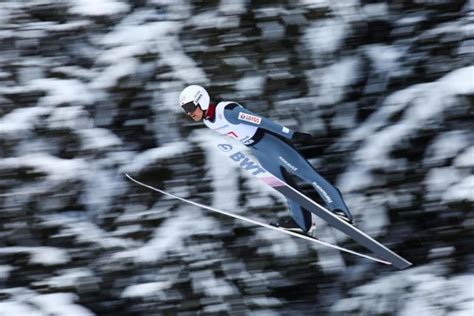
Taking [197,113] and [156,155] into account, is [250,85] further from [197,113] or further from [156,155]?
[197,113]

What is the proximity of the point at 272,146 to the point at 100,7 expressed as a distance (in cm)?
255

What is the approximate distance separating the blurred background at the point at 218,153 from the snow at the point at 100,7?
0.06 ft

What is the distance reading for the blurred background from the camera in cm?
669

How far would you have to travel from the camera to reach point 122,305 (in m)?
7.71

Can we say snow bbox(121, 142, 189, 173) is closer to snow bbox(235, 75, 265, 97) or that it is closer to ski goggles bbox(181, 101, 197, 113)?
snow bbox(235, 75, 265, 97)

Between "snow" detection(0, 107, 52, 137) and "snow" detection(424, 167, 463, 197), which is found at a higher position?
"snow" detection(0, 107, 52, 137)

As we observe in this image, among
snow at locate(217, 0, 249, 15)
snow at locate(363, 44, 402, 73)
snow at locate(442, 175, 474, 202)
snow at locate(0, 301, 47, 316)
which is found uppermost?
snow at locate(217, 0, 249, 15)

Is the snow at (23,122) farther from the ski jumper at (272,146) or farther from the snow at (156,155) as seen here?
the ski jumper at (272,146)

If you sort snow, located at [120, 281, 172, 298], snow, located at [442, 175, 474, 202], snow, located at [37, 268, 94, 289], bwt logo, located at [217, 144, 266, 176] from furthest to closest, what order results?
snow, located at [37, 268, 94, 289] < snow, located at [120, 281, 172, 298] < snow, located at [442, 175, 474, 202] < bwt logo, located at [217, 144, 266, 176]

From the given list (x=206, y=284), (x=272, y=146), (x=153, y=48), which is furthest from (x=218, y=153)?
(x=272, y=146)

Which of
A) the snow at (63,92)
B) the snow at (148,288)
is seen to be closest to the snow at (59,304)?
the snow at (148,288)

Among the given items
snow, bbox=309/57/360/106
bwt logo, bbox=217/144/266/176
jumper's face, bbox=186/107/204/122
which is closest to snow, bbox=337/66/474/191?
snow, bbox=309/57/360/106

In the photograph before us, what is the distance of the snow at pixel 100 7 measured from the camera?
6.86 meters

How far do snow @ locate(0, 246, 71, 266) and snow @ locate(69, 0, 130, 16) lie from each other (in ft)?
6.43
